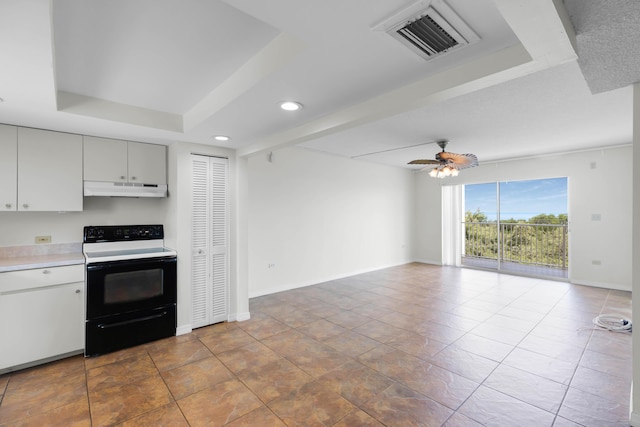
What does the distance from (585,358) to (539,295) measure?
230 centimetres

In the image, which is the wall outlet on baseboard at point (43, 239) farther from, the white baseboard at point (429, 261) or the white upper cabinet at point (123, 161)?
the white baseboard at point (429, 261)

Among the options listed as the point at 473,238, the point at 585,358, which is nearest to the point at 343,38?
the point at 585,358

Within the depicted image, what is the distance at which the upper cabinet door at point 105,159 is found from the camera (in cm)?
326

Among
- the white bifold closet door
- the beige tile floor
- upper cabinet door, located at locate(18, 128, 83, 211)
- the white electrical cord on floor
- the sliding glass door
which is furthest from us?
the sliding glass door

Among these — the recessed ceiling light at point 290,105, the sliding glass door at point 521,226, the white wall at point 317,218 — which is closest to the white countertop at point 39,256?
the white wall at point 317,218

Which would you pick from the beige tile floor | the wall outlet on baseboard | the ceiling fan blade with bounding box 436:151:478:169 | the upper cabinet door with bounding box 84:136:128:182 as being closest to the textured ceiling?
the ceiling fan blade with bounding box 436:151:478:169

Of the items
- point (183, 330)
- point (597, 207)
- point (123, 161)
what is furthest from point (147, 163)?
point (597, 207)

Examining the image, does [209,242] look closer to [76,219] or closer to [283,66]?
[76,219]

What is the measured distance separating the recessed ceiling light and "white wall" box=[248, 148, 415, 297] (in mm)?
2500

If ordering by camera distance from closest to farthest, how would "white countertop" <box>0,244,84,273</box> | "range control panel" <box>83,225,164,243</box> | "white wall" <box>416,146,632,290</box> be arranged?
1. "white countertop" <box>0,244,84,273</box>
2. "range control panel" <box>83,225,164,243</box>
3. "white wall" <box>416,146,632,290</box>

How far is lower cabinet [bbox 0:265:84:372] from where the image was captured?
265 cm

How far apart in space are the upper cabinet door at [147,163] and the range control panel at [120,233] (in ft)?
1.96

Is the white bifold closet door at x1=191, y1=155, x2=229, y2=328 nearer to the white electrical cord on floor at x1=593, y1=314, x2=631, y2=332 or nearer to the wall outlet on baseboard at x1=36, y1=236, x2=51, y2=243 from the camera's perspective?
the wall outlet on baseboard at x1=36, y1=236, x2=51, y2=243

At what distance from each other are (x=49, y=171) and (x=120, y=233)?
37.0 inches
